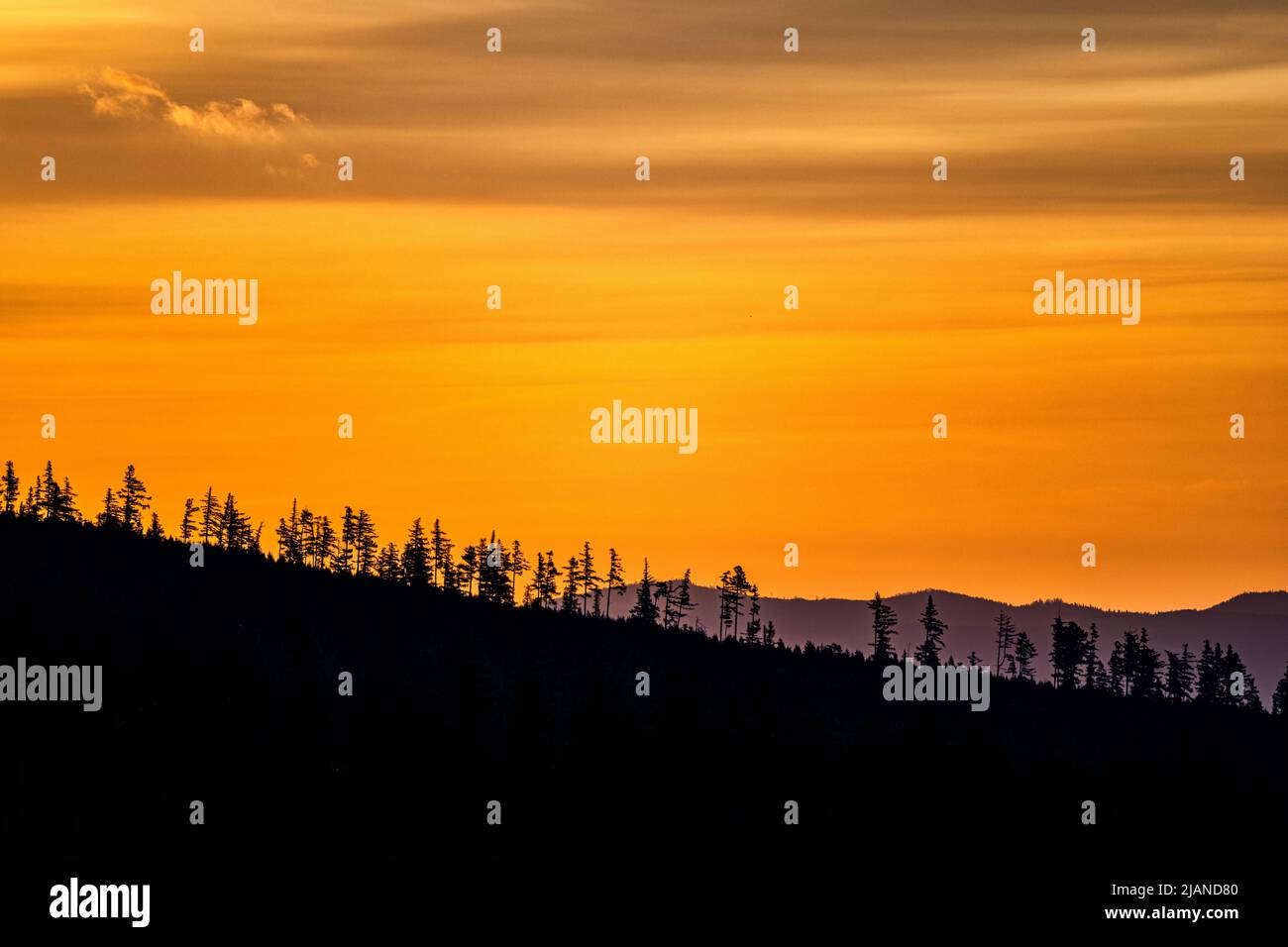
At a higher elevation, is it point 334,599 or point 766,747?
point 334,599

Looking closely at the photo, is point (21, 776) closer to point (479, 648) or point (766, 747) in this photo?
point (766, 747)

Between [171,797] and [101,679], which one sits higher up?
[101,679]

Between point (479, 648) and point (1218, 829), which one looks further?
point (479, 648)

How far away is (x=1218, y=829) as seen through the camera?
381ft

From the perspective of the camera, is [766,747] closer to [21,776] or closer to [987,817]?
[987,817]

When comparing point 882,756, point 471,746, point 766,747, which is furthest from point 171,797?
point 882,756

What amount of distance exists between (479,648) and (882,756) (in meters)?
91.5
